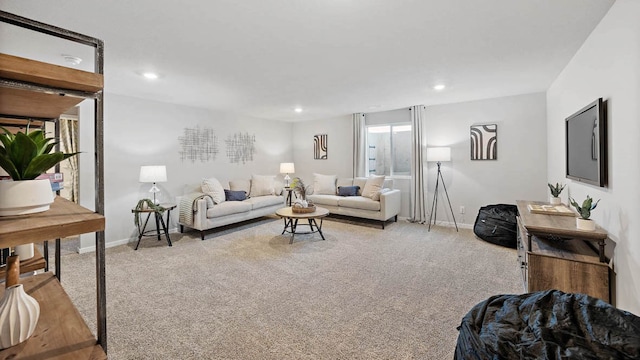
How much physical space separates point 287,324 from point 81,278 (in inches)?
96.9

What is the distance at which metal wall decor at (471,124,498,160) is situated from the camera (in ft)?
15.9

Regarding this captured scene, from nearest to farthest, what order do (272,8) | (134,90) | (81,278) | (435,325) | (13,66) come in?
(13,66)
(272,8)
(435,325)
(81,278)
(134,90)

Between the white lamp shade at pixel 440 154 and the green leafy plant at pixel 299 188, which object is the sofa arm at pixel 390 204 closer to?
the white lamp shade at pixel 440 154

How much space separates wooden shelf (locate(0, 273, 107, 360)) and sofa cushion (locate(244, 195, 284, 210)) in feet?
14.4

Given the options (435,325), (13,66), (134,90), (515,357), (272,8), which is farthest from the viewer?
(134,90)

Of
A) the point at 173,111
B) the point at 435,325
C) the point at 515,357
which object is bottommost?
the point at 435,325

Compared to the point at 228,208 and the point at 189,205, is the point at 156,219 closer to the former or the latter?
the point at 189,205

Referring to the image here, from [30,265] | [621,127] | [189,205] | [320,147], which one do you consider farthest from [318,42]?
[320,147]

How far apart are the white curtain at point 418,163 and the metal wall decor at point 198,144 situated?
12.8 feet

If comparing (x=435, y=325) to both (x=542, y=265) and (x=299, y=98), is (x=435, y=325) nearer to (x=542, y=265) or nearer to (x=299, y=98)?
(x=542, y=265)

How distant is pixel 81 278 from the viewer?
306 cm

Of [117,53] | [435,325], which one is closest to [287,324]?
[435,325]

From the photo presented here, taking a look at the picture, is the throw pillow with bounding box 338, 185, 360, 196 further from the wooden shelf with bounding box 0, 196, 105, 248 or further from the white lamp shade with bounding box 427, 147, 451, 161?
the wooden shelf with bounding box 0, 196, 105, 248

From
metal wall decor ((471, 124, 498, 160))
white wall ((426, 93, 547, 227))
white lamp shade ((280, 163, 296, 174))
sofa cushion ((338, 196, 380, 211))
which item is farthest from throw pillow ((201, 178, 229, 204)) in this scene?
metal wall decor ((471, 124, 498, 160))
